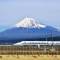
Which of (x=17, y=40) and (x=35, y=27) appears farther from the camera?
(x=35, y=27)

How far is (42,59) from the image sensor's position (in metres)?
27.4

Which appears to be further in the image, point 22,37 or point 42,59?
point 22,37

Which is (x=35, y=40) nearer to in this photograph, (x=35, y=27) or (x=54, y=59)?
(x=35, y=27)

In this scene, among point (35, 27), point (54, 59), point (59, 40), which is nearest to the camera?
point (54, 59)

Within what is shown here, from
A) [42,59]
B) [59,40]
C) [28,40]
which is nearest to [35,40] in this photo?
[28,40]

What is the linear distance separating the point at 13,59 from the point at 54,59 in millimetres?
4049

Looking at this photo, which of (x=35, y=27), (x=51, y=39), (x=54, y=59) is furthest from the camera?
(x=35, y=27)

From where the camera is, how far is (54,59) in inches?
1048

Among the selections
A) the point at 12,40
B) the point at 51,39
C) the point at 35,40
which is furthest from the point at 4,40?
the point at 51,39

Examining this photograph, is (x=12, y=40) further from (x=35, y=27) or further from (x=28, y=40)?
(x=35, y=27)

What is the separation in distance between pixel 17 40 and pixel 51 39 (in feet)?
41.9

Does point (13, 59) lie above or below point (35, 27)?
below

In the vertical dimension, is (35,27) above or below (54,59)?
above

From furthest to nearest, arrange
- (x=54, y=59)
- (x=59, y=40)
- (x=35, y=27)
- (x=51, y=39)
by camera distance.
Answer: (x=35, y=27) → (x=59, y=40) → (x=51, y=39) → (x=54, y=59)
